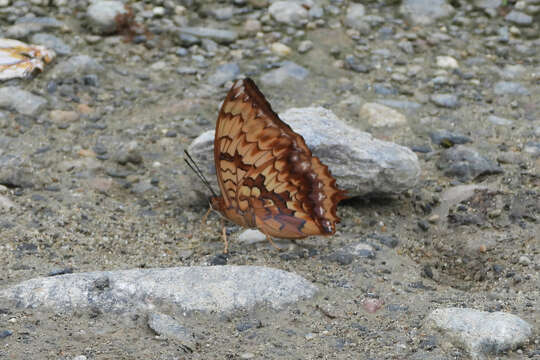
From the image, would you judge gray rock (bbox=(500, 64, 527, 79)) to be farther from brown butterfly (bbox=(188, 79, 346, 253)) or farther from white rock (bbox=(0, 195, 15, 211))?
white rock (bbox=(0, 195, 15, 211))

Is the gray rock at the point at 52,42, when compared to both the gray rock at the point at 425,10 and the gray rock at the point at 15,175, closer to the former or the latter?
the gray rock at the point at 15,175

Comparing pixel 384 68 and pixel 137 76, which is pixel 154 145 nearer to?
pixel 137 76

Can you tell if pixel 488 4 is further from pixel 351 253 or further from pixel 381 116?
pixel 351 253

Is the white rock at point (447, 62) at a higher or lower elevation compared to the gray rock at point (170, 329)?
lower

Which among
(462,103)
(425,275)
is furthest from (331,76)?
(425,275)

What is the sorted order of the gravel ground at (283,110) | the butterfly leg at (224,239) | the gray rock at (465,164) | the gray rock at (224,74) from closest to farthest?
the gravel ground at (283,110) < the butterfly leg at (224,239) < the gray rock at (465,164) < the gray rock at (224,74)

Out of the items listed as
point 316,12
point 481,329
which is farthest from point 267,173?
point 316,12

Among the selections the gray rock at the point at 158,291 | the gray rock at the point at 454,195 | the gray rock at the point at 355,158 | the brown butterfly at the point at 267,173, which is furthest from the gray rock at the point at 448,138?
the gray rock at the point at 158,291

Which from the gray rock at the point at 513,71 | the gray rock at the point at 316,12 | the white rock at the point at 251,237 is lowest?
the white rock at the point at 251,237
